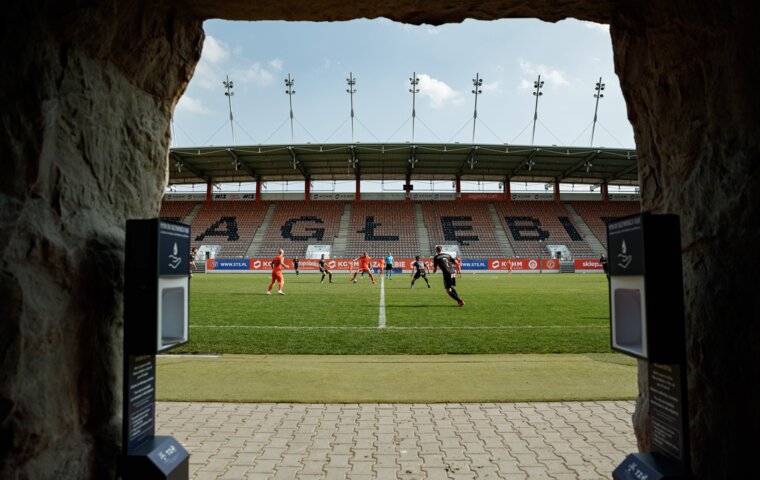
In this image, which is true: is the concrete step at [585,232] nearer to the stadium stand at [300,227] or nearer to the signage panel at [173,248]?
the stadium stand at [300,227]

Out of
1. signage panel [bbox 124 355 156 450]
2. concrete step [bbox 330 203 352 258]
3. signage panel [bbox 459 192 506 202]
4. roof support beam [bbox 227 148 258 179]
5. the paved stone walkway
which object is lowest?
the paved stone walkway

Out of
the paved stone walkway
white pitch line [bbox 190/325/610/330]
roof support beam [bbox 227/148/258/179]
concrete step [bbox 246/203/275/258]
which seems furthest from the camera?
concrete step [bbox 246/203/275/258]

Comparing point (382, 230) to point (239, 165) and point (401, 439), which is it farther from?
point (401, 439)

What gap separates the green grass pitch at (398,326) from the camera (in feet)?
25.2

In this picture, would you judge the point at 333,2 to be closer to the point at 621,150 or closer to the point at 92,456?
the point at 92,456

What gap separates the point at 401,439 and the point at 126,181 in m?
2.77

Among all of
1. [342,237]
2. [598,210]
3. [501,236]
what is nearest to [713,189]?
[342,237]

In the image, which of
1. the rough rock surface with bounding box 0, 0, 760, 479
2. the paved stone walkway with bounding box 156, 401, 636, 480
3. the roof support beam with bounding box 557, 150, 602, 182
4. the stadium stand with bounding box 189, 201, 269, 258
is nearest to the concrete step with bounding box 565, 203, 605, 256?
the roof support beam with bounding box 557, 150, 602, 182

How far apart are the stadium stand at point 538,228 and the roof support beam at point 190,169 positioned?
27.1m

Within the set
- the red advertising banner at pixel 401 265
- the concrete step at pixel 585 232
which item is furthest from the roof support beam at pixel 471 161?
the concrete step at pixel 585 232

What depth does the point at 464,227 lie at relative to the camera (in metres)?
42.3

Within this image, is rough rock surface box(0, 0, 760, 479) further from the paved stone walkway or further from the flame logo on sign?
the paved stone walkway

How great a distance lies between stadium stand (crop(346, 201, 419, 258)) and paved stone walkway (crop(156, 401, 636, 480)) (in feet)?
110

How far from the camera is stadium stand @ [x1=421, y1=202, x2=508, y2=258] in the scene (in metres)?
39.7
